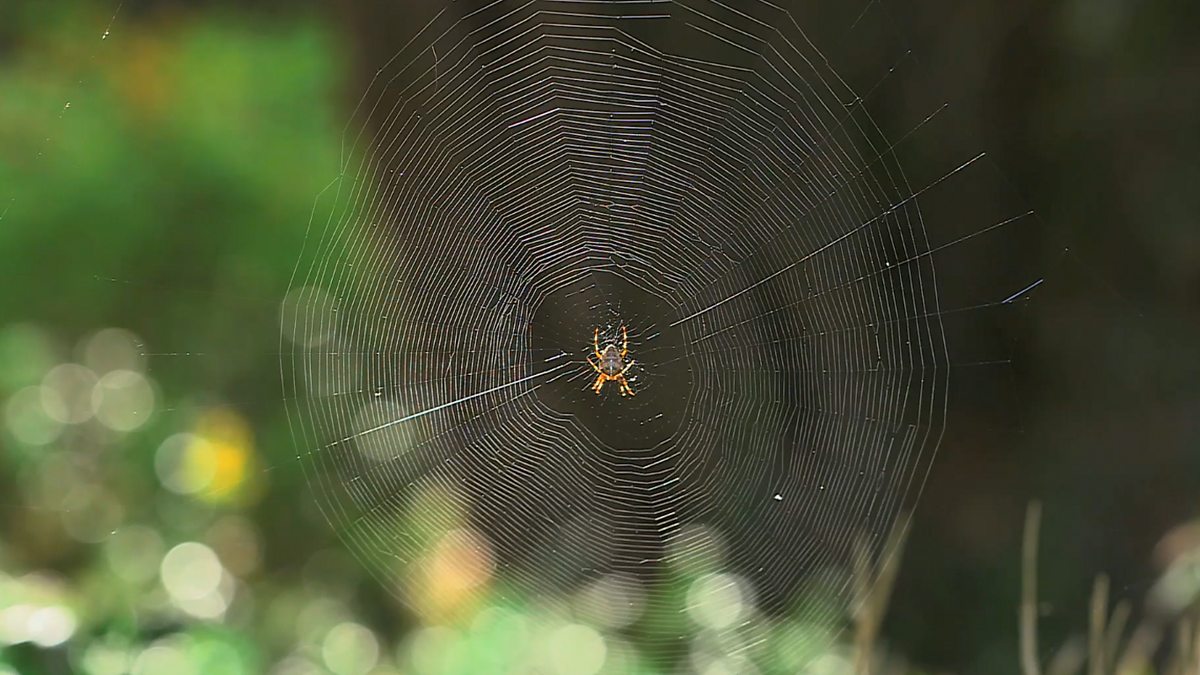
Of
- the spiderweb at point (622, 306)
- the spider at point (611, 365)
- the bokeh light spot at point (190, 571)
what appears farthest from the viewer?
the spider at point (611, 365)

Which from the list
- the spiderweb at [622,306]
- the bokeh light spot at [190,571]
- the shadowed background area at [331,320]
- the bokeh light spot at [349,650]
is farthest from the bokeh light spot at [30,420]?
the bokeh light spot at [349,650]

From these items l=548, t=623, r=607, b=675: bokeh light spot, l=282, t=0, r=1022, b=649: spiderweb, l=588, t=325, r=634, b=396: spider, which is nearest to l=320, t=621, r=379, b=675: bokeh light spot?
l=282, t=0, r=1022, b=649: spiderweb

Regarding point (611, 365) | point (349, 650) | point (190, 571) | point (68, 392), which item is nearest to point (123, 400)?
point (68, 392)

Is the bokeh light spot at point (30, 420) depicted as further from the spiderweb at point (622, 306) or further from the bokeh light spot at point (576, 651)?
the bokeh light spot at point (576, 651)

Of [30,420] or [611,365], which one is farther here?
[611,365]

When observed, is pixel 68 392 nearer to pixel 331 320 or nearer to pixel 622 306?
pixel 331 320

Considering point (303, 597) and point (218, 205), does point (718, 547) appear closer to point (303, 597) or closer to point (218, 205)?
point (303, 597)
